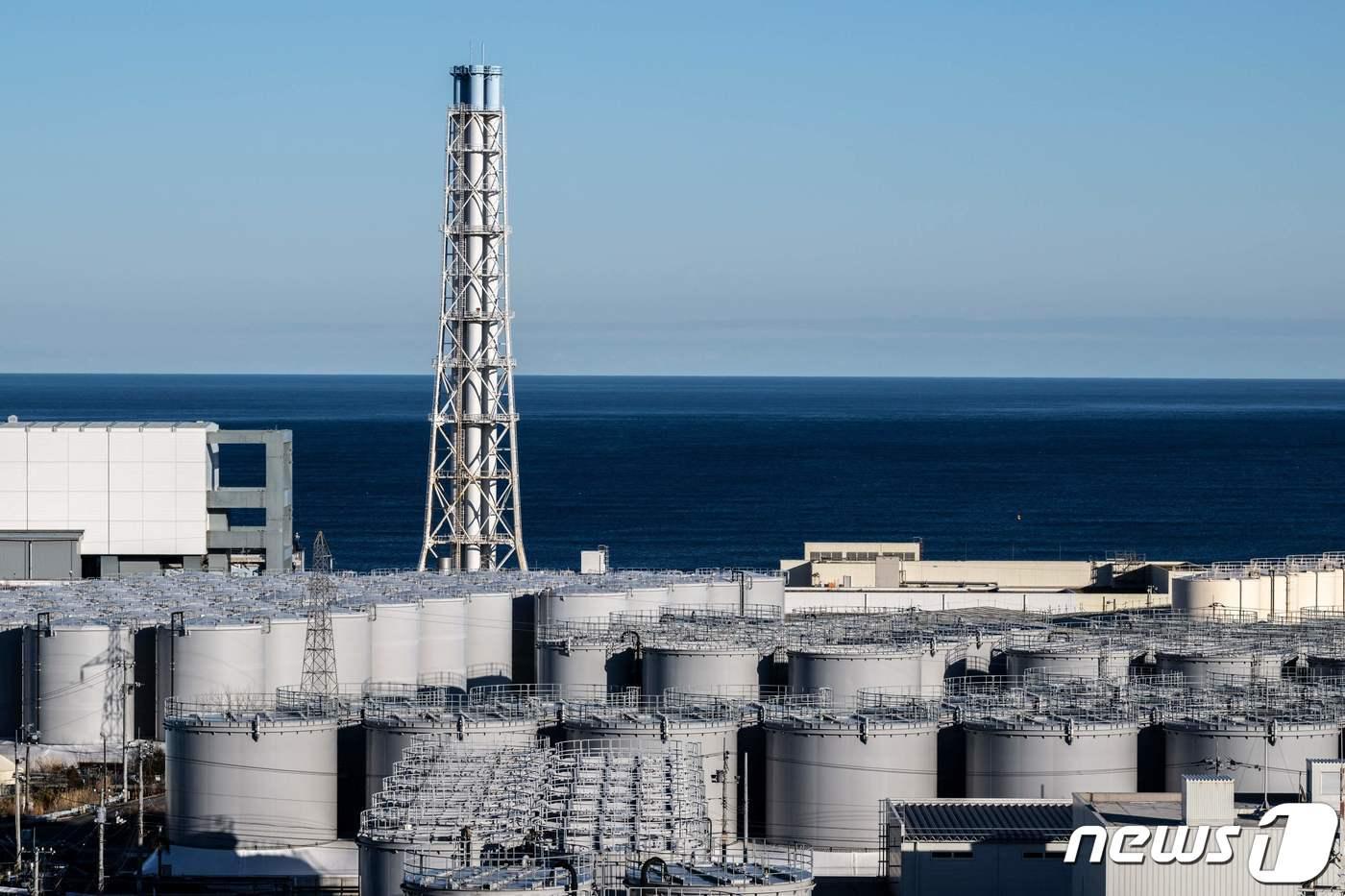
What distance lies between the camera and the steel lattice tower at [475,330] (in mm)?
71000

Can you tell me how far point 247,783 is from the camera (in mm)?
40031

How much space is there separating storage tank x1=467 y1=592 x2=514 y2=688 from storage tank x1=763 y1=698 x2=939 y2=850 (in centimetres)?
1672

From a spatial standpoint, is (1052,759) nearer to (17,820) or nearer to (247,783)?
(247,783)

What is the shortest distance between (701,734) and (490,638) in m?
16.8

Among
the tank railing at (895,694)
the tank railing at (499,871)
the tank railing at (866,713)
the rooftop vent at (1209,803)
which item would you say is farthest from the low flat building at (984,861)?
the tank railing at (499,871)

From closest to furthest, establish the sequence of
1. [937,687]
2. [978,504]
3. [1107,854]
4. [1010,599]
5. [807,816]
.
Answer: [1107,854], [807,816], [937,687], [1010,599], [978,504]

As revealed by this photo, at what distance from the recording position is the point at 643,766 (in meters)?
35.4

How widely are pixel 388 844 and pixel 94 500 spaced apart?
44978 mm

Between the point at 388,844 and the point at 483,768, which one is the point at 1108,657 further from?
the point at 388,844

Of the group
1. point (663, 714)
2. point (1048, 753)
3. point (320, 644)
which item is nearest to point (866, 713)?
point (1048, 753)

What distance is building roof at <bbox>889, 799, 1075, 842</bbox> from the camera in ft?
115

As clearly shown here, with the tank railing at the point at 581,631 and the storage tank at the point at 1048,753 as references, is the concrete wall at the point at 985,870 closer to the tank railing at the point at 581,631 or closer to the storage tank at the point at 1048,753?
the storage tank at the point at 1048,753

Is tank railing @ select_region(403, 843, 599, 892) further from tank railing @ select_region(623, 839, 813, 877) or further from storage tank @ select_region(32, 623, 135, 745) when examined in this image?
storage tank @ select_region(32, 623, 135, 745)

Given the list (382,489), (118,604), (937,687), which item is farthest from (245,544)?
(382,489)
